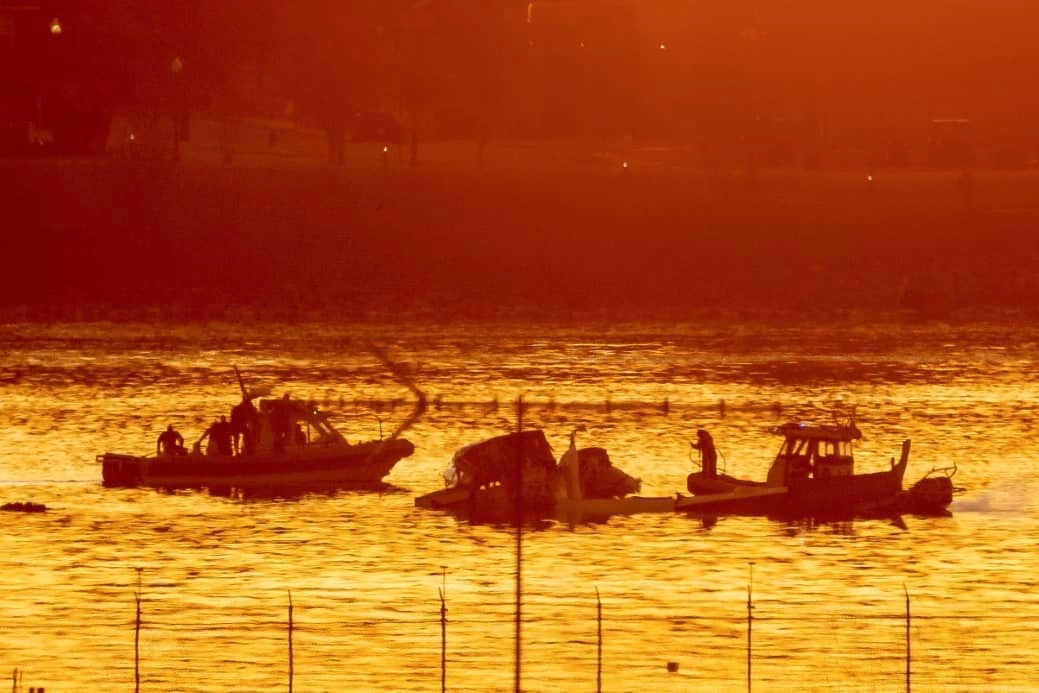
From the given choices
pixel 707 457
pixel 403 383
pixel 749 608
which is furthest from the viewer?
pixel 403 383

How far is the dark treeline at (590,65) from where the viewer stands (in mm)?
92812

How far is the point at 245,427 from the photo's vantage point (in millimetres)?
49375

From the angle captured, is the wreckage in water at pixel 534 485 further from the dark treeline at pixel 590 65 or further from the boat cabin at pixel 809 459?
the dark treeline at pixel 590 65

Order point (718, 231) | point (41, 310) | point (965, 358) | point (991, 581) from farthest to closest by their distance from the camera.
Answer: point (718, 231)
point (41, 310)
point (965, 358)
point (991, 581)

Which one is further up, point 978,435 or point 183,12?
point 183,12

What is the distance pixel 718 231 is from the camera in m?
84.8

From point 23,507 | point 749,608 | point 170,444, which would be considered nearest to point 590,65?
point 170,444

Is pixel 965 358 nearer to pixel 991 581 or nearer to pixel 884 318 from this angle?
pixel 884 318

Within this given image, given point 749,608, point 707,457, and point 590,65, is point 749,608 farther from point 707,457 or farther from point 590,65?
point 590,65

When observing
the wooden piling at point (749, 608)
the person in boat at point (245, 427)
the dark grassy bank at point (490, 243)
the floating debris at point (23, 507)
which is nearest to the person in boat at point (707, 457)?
the wooden piling at point (749, 608)

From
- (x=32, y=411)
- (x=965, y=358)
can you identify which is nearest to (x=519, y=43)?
(x=965, y=358)

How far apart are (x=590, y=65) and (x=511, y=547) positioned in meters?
64.1

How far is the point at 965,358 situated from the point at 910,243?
52.7 feet

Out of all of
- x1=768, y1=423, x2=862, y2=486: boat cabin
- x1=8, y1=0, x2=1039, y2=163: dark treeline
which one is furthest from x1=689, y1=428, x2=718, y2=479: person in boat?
x1=8, y1=0, x2=1039, y2=163: dark treeline
